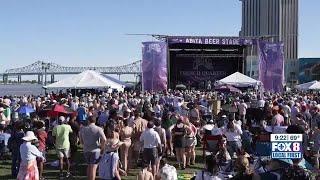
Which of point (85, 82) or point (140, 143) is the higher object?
point (85, 82)

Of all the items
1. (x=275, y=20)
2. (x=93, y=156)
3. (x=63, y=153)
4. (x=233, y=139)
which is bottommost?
(x=63, y=153)

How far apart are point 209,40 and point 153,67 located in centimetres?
657

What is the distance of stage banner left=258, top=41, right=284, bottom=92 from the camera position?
107ft

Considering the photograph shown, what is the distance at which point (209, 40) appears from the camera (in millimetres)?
37562

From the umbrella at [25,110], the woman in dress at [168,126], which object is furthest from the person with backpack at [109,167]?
the umbrella at [25,110]

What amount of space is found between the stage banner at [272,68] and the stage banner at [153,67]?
5611 mm

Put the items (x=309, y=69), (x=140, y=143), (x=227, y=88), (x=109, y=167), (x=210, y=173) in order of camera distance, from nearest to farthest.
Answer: (x=210, y=173) < (x=109, y=167) < (x=140, y=143) < (x=227, y=88) < (x=309, y=69)

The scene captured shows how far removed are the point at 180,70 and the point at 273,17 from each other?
111780 mm

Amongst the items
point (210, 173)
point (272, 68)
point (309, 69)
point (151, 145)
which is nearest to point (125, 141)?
point (151, 145)

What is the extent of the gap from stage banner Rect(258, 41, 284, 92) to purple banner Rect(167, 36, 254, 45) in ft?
12.9

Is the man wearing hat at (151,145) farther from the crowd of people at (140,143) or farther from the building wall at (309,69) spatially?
the building wall at (309,69)

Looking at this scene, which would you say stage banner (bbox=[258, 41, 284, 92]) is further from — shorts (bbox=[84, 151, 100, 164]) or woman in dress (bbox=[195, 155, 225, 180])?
woman in dress (bbox=[195, 155, 225, 180])

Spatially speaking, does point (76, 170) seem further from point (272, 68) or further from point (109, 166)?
point (272, 68)

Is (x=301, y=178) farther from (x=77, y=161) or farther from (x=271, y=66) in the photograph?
(x=271, y=66)
